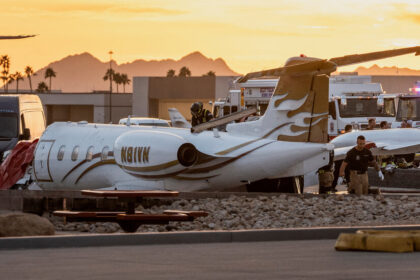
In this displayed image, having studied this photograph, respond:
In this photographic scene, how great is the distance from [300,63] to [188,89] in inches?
3809

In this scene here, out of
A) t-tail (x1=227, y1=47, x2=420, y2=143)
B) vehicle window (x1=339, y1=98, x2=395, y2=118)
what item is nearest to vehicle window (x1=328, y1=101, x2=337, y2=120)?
vehicle window (x1=339, y1=98, x2=395, y2=118)

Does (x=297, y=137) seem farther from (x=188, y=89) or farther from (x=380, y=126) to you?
(x=188, y=89)

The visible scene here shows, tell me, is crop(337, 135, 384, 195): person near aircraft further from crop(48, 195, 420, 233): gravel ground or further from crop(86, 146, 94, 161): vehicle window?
crop(86, 146, 94, 161): vehicle window

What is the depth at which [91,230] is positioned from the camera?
22859 mm

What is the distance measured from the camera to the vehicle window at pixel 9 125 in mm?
41250

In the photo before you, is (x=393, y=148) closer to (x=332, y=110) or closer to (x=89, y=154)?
(x=89, y=154)

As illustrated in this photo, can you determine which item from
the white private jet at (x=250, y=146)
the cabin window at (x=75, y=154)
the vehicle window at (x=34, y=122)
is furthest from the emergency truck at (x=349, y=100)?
the white private jet at (x=250, y=146)

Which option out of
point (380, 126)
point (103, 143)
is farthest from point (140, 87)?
point (103, 143)

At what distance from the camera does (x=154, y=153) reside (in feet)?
79.5

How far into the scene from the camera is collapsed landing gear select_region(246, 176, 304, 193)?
83.7 feet

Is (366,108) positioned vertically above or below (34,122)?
above

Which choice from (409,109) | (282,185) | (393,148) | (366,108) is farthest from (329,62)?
(366,108)

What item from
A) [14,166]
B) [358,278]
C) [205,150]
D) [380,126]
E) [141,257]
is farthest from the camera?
[380,126]

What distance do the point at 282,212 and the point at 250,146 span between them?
5.67 ft
